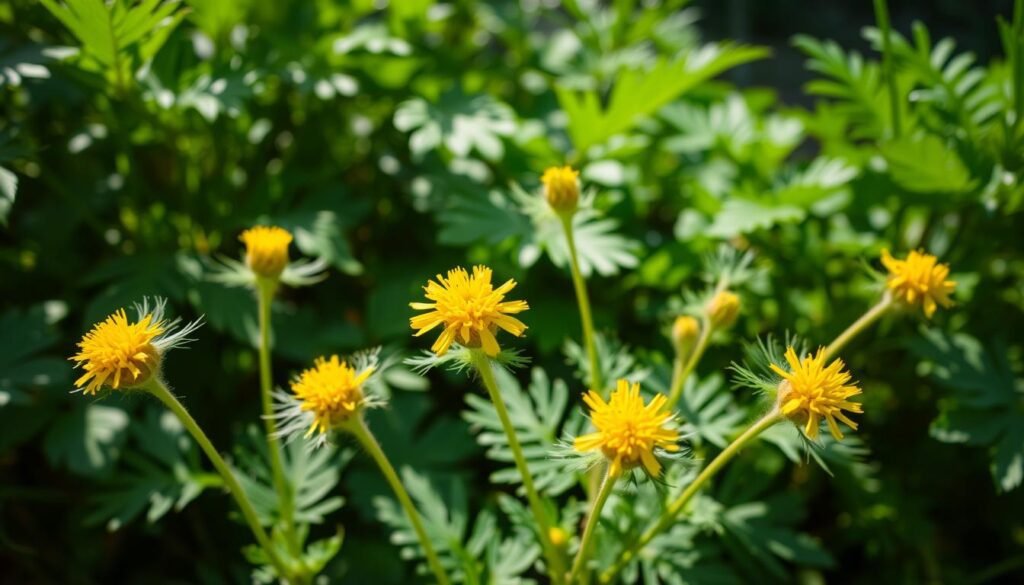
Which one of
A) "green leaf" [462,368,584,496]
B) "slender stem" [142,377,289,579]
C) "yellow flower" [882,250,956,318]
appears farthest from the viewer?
"green leaf" [462,368,584,496]

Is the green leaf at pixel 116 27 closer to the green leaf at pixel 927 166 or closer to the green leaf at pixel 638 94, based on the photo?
the green leaf at pixel 638 94

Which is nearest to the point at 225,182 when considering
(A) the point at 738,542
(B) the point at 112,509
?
(B) the point at 112,509

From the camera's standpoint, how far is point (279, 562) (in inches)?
40.2

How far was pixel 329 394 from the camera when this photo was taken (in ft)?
2.76

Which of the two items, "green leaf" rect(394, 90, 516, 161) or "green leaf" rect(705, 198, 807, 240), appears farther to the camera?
"green leaf" rect(394, 90, 516, 161)

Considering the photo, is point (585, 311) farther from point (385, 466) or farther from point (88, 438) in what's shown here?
point (88, 438)

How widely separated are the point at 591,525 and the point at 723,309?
356 mm

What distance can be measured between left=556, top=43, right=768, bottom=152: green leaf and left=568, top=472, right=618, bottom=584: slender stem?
81 cm

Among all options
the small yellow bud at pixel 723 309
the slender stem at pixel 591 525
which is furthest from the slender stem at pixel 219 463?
the small yellow bud at pixel 723 309

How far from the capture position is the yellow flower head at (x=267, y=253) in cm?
102

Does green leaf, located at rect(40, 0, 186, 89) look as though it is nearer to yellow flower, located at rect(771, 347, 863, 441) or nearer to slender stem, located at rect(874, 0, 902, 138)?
yellow flower, located at rect(771, 347, 863, 441)

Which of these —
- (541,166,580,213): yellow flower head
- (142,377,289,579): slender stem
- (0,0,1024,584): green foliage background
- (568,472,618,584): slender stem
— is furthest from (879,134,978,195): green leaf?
(142,377,289,579): slender stem

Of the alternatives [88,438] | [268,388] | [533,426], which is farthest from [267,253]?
[88,438]

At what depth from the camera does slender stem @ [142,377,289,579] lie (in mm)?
871
